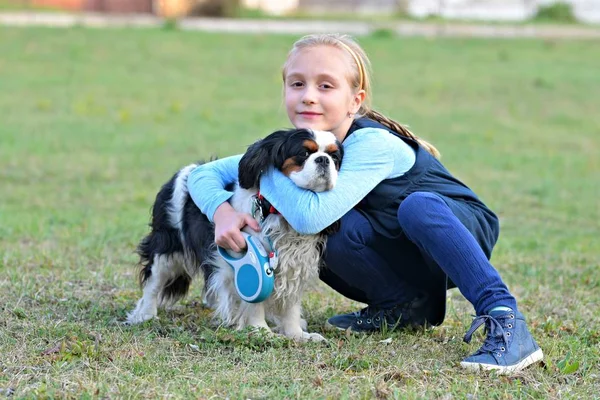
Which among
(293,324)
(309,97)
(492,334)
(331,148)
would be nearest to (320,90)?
(309,97)

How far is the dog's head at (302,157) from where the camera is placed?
4406mm

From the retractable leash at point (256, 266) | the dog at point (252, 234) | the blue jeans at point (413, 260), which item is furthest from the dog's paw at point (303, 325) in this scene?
Answer: the retractable leash at point (256, 266)

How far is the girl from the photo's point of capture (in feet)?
14.6

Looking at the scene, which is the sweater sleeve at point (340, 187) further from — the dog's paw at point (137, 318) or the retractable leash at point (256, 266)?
the dog's paw at point (137, 318)

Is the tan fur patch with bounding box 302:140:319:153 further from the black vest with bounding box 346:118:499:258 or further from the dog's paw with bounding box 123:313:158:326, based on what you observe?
the dog's paw with bounding box 123:313:158:326

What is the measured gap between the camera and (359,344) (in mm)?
4656

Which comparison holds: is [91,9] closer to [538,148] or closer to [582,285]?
[538,148]

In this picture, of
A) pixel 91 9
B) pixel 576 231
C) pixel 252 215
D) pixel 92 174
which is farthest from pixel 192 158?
pixel 91 9

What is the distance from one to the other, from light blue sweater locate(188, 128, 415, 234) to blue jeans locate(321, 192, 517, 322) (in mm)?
185

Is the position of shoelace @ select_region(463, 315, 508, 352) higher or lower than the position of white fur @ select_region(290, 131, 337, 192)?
lower

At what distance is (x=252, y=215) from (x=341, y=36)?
1030 mm

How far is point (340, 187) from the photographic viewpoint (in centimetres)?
452

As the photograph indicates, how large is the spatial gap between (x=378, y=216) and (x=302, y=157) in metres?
0.54

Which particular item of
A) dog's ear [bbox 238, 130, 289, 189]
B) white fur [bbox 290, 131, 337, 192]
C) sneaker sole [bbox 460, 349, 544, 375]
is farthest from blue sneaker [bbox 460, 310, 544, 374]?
dog's ear [bbox 238, 130, 289, 189]
